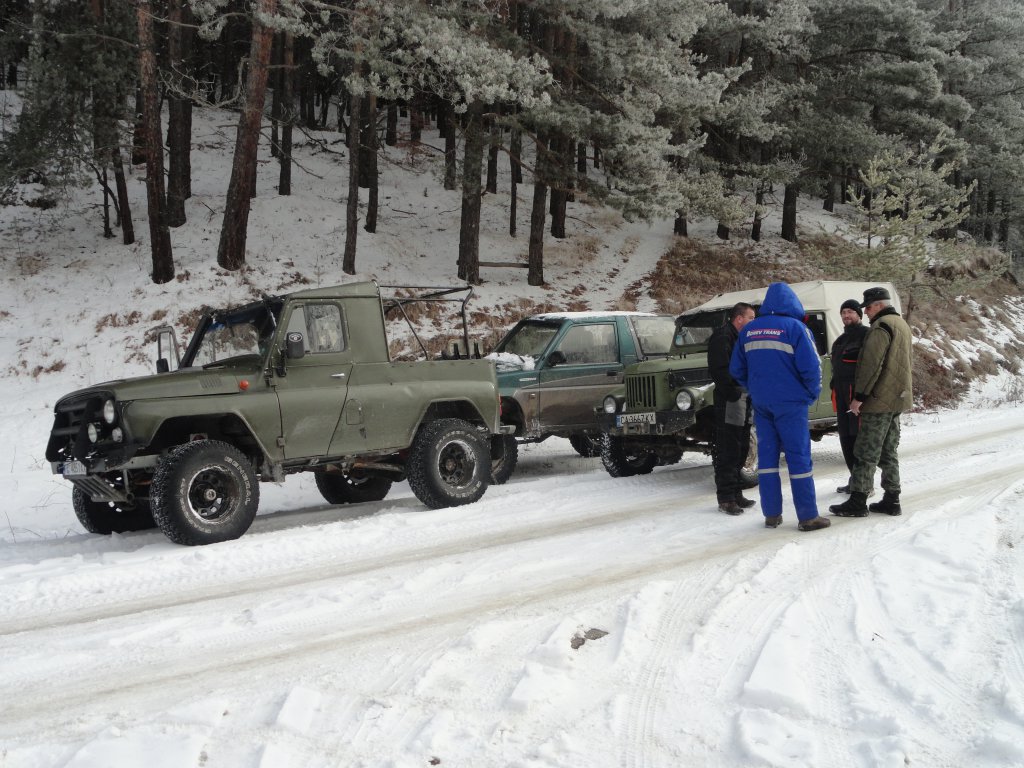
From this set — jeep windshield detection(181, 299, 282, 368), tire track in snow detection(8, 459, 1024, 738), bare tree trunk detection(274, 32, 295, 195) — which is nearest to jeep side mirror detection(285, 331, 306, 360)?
jeep windshield detection(181, 299, 282, 368)

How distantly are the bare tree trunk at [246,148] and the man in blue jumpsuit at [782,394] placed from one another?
12.9 m

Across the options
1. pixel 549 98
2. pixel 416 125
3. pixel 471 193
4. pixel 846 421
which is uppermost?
pixel 416 125

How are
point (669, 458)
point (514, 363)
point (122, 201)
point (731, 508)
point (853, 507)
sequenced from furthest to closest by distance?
point (122, 201) → point (514, 363) → point (669, 458) → point (731, 508) → point (853, 507)

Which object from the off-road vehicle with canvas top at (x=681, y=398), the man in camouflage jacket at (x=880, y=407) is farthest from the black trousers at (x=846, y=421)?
the off-road vehicle with canvas top at (x=681, y=398)

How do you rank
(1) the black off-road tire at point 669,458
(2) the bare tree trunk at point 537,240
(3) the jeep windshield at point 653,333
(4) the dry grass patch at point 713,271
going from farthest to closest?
(4) the dry grass patch at point 713,271 < (2) the bare tree trunk at point 537,240 < (3) the jeep windshield at point 653,333 < (1) the black off-road tire at point 669,458

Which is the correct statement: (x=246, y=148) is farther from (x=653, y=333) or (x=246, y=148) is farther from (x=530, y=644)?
(x=530, y=644)

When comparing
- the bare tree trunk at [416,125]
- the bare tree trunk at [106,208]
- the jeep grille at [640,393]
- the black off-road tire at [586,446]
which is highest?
the bare tree trunk at [416,125]

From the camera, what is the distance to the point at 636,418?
29.2 feet

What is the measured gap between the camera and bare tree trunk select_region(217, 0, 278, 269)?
55.1 ft

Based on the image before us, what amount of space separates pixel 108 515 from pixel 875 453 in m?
6.85

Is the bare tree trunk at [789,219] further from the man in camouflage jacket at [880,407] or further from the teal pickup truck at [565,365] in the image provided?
the man in camouflage jacket at [880,407]

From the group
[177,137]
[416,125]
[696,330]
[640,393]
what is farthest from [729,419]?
[416,125]

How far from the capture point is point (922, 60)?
2606 centimetres

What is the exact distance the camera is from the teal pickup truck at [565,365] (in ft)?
33.0
